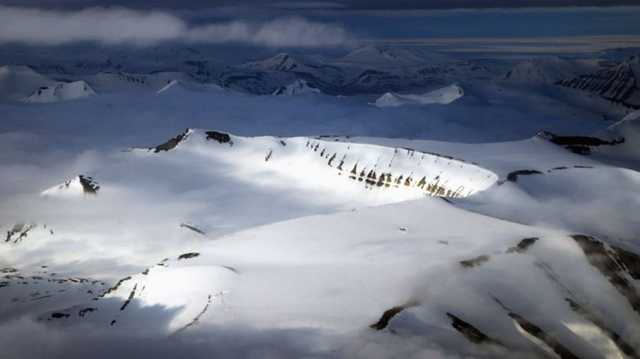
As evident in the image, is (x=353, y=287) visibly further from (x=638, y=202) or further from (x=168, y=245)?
(x=168, y=245)

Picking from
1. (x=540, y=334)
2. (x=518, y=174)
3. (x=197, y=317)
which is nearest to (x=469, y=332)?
(x=540, y=334)

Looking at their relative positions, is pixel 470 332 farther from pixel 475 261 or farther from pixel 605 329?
pixel 605 329

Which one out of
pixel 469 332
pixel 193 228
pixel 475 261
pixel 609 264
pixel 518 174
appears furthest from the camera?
pixel 193 228

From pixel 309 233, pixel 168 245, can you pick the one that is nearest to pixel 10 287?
pixel 168 245

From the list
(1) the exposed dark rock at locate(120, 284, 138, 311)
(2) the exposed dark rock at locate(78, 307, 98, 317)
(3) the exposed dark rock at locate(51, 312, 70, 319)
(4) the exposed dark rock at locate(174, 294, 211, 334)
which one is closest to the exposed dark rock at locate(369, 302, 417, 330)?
(4) the exposed dark rock at locate(174, 294, 211, 334)

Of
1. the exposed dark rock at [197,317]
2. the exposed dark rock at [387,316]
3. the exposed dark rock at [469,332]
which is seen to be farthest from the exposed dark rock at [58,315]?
the exposed dark rock at [469,332]

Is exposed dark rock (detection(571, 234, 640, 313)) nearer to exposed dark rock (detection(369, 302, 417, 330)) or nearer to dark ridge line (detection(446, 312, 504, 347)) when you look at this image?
dark ridge line (detection(446, 312, 504, 347))

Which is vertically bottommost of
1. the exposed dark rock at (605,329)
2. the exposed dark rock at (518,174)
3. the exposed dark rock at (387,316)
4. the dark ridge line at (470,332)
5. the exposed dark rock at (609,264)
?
the exposed dark rock at (518,174)

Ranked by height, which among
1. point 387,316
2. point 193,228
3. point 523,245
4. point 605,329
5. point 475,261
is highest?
point 387,316

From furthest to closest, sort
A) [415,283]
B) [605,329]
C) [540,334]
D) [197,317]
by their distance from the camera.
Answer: [605,329]
[415,283]
[540,334]
[197,317]

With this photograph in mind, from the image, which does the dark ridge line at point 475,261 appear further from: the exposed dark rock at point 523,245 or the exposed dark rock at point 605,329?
the exposed dark rock at point 605,329

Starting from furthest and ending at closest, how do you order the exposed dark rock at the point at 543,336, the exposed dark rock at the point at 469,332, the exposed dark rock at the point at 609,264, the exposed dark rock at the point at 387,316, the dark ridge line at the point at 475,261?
the exposed dark rock at the point at 609,264 → the dark ridge line at the point at 475,261 → the exposed dark rock at the point at 543,336 → the exposed dark rock at the point at 469,332 → the exposed dark rock at the point at 387,316
